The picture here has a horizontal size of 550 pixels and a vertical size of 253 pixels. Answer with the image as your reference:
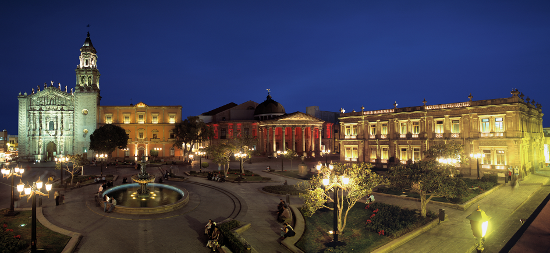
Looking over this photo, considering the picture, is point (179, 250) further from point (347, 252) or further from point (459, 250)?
point (459, 250)

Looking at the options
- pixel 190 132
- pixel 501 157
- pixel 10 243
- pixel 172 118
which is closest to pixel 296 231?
pixel 10 243

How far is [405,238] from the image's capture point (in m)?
→ 14.6

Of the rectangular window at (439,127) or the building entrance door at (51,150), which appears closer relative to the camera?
the rectangular window at (439,127)

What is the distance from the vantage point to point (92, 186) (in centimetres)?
2986

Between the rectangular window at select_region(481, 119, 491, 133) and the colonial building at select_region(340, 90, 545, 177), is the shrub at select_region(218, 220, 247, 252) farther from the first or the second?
the rectangular window at select_region(481, 119, 491, 133)

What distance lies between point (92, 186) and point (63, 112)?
42.2 m

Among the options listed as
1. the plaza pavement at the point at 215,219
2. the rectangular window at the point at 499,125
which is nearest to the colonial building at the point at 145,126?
the plaza pavement at the point at 215,219

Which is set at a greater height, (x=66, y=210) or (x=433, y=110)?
(x=433, y=110)

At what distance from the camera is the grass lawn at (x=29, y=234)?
1339 cm

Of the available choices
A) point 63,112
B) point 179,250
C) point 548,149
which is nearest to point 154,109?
point 63,112

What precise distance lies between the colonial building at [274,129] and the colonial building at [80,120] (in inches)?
673

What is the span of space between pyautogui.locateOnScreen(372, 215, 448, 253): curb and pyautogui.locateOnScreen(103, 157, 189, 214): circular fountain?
579 inches

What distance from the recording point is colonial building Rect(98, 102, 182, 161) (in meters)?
63.0

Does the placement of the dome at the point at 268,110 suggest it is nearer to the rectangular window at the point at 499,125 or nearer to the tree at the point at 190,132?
the tree at the point at 190,132
